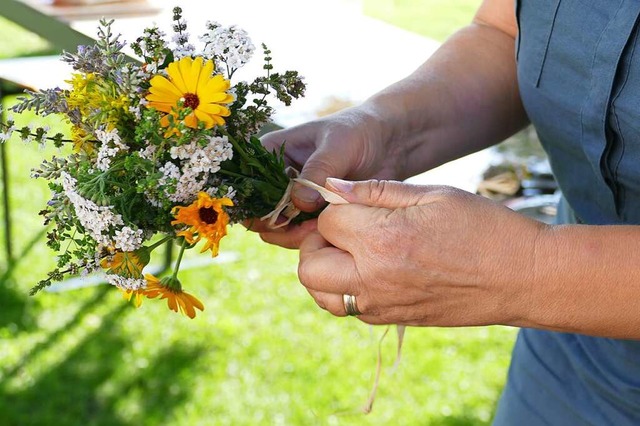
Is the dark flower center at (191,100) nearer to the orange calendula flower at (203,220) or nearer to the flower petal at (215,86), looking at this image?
the flower petal at (215,86)

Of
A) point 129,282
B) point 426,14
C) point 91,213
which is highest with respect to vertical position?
point 91,213

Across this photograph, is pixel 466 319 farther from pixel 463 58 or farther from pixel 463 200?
pixel 463 58

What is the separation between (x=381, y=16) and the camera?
9.15m

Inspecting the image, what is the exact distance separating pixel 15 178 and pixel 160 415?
2.46 meters

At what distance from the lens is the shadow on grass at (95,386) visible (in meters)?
3.28

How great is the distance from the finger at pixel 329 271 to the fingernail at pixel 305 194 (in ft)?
0.30

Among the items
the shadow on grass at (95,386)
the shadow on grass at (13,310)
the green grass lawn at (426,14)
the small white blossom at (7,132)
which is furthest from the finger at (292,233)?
the green grass lawn at (426,14)

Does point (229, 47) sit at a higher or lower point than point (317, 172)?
higher

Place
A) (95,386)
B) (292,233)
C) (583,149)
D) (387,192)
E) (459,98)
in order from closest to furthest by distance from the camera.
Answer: (387,192) < (583,149) < (292,233) < (459,98) < (95,386)

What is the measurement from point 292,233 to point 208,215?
12.6 inches

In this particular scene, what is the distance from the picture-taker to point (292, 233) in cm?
143

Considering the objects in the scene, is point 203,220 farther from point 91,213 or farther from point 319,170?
point 319,170

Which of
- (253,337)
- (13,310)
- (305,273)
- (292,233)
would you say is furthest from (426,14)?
(305,273)

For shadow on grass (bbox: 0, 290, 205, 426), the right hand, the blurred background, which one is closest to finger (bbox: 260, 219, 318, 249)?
the right hand
